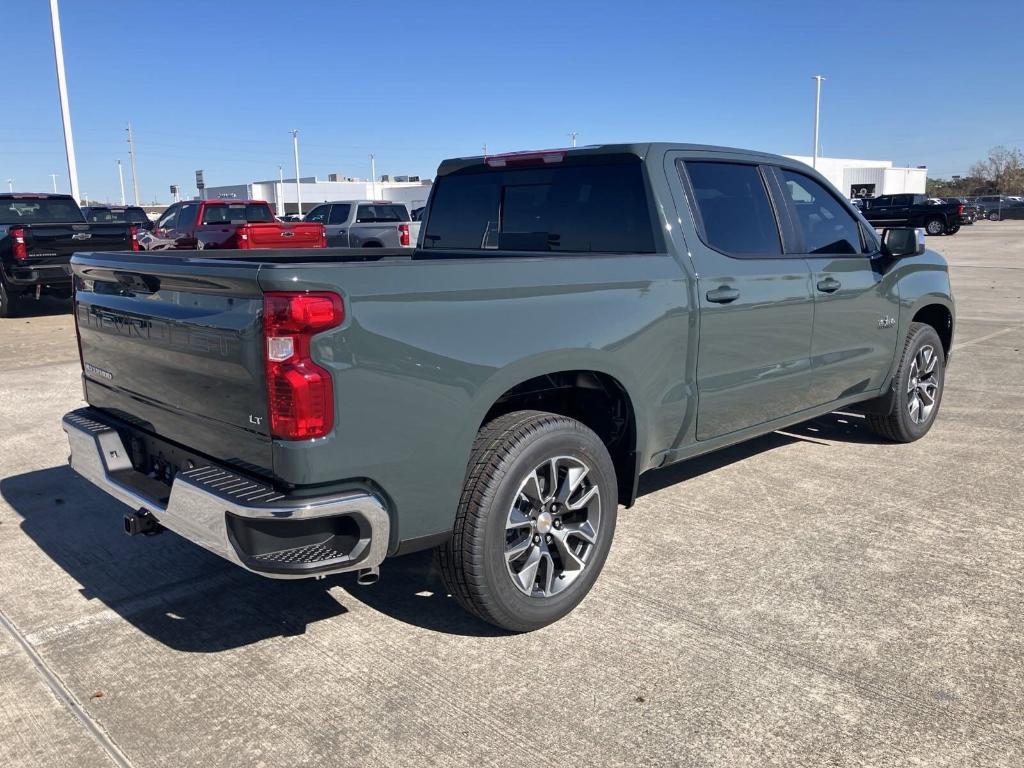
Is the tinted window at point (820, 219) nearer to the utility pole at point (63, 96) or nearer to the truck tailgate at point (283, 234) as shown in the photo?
the truck tailgate at point (283, 234)

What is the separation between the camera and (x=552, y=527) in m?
3.47

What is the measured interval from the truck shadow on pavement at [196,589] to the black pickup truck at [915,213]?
3785 cm

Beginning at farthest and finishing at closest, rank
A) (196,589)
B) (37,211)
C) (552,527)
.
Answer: (37,211), (196,589), (552,527)

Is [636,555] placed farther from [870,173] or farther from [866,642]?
[870,173]

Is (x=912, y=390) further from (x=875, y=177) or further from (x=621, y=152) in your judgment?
(x=875, y=177)

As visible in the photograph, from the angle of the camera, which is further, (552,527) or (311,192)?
(311,192)

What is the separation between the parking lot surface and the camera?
2.73m

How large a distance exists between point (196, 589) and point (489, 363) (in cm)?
179

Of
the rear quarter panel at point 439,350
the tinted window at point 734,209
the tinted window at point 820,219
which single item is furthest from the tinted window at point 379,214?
the rear quarter panel at point 439,350

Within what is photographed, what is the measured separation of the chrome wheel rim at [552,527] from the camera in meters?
3.37

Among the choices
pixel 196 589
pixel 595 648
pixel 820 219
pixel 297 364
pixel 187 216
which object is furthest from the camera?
pixel 187 216

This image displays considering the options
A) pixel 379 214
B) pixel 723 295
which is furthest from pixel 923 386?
pixel 379 214

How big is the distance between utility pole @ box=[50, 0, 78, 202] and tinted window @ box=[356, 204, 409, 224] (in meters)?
7.47

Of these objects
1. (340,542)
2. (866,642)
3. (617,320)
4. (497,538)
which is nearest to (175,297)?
(340,542)
